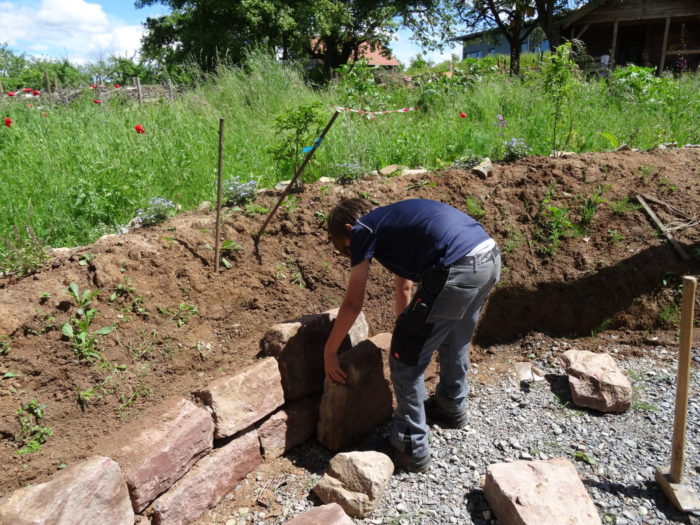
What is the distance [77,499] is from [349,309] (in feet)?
4.81

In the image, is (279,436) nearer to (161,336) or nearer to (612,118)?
(161,336)

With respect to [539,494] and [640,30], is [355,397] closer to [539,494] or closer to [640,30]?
[539,494]

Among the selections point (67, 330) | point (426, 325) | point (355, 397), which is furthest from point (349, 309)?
point (67, 330)

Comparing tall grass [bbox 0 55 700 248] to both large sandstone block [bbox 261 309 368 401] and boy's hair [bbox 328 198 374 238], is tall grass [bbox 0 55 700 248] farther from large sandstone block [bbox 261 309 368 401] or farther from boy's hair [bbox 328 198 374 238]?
boy's hair [bbox 328 198 374 238]

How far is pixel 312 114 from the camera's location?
4496 millimetres

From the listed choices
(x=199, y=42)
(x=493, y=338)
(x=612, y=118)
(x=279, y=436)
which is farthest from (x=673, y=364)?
(x=199, y=42)

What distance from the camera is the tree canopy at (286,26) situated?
17.9 m

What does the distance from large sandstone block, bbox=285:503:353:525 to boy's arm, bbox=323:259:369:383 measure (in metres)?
0.76

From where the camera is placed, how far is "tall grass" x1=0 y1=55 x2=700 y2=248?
168 inches

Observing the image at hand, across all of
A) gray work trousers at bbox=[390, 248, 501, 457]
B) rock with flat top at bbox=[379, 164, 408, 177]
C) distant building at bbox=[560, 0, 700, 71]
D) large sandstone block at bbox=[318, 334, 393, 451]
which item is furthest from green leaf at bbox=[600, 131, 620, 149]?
distant building at bbox=[560, 0, 700, 71]

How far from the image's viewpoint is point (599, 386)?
330cm

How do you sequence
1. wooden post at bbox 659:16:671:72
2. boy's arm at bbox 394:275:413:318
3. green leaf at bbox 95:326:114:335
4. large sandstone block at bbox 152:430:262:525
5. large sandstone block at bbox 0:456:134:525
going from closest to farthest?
1. large sandstone block at bbox 0:456:134:525
2. large sandstone block at bbox 152:430:262:525
3. green leaf at bbox 95:326:114:335
4. boy's arm at bbox 394:275:413:318
5. wooden post at bbox 659:16:671:72

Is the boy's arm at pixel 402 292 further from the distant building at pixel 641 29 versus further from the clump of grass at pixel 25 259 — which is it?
the distant building at pixel 641 29

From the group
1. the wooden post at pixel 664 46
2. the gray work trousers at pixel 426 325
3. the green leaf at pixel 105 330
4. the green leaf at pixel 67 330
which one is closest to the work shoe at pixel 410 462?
the gray work trousers at pixel 426 325
